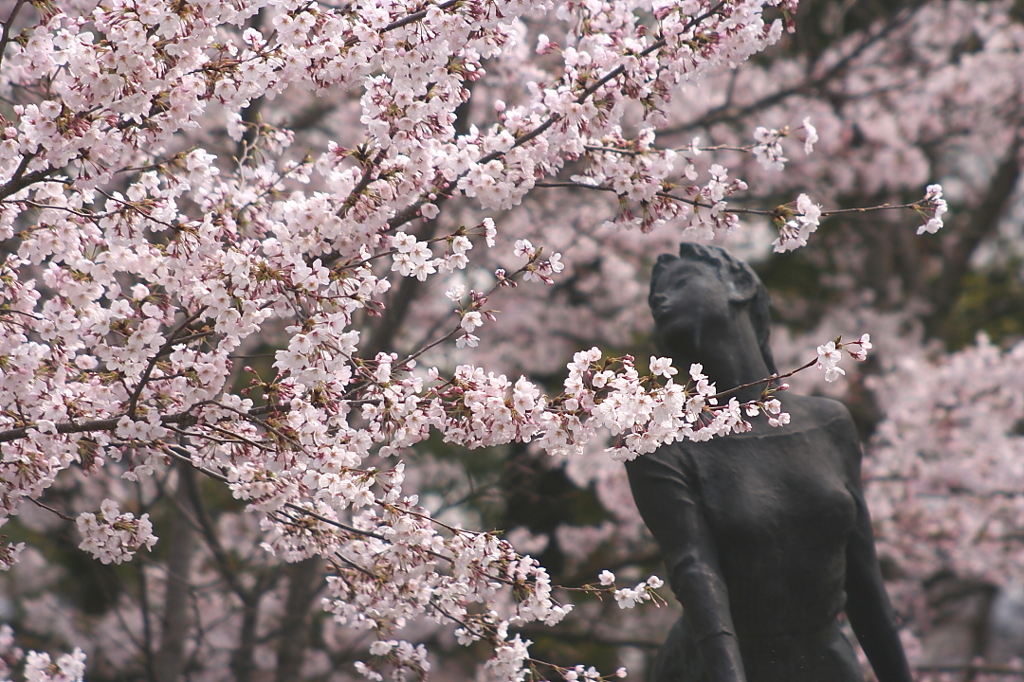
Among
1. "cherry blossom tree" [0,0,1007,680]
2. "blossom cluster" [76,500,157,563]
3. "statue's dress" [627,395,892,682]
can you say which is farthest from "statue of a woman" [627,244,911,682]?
"blossom cluster" [76,500,157,563]

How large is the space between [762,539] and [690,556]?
0.84ft

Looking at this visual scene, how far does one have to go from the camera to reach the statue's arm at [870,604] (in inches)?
130

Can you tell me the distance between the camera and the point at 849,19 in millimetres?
11844

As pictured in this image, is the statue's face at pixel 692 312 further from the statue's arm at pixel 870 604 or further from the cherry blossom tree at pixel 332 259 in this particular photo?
the statue's arm at pixel 870 604

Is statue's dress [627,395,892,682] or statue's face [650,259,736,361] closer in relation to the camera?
statue's dress [627,395,892,682]

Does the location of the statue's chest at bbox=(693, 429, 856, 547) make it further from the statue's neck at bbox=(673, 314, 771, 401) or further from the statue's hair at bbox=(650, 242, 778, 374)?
the statue's hair at bbox=(650, 242, 778, 374)

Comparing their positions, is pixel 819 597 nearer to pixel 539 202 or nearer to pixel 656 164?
pixel 656 164

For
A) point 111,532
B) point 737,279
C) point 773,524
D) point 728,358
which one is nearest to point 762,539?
point 773,524

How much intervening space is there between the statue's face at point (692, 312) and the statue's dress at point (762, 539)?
0.33 m

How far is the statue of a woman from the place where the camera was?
3041mm

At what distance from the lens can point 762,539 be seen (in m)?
3.05

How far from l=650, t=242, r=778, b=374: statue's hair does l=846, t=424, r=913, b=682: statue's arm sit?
55cm

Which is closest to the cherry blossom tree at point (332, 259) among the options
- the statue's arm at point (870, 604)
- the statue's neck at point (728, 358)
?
the statue's neck at point (728, 358)

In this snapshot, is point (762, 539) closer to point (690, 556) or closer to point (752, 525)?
point (752, 525)
